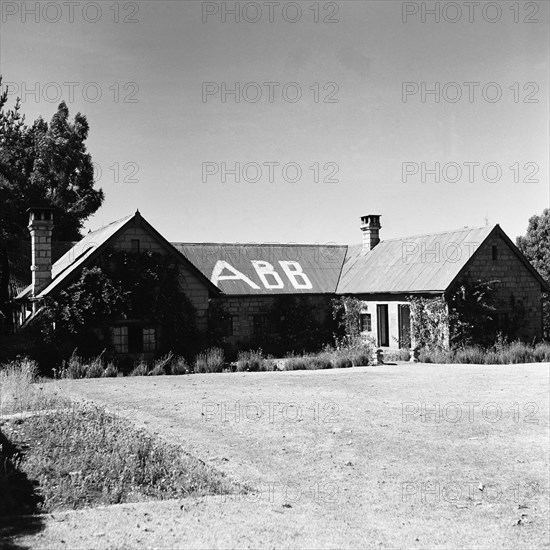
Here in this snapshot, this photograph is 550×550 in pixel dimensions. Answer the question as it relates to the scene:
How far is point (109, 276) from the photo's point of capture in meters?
22.2

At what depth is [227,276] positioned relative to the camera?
1174 inches

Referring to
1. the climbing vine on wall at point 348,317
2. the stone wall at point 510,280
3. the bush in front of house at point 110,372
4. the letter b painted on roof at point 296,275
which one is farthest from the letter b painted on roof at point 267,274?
the bush in front of house at point 110,372

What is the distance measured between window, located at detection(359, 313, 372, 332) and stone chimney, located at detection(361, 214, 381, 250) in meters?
4.84

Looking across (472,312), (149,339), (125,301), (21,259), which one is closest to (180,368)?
(149,339)

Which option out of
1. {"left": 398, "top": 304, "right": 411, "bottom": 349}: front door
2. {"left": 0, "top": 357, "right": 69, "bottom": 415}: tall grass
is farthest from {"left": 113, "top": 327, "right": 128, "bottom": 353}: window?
{"left": 398, "top": 304, "right": 411, "bottom": 349}: front door

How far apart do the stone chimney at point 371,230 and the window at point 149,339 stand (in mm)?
14014

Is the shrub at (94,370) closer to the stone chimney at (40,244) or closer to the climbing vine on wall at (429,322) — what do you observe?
the stone chimney at (40,244)

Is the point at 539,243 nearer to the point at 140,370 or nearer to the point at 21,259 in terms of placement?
the point at 140,370

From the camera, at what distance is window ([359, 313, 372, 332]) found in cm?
2924

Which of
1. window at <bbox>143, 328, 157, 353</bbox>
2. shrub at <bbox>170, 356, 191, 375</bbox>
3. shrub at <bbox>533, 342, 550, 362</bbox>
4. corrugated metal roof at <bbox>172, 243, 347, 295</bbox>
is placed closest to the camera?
shrub at <bbox>170, 356, 191, 375</bbox>

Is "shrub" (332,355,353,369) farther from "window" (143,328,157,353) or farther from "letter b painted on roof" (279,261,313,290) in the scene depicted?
"letter b painted on roof" (279,261,313,290)

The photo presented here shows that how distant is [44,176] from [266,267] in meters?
18.7

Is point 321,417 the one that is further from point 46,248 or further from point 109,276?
point 46,248

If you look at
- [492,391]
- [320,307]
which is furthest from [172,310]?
[492,391]
